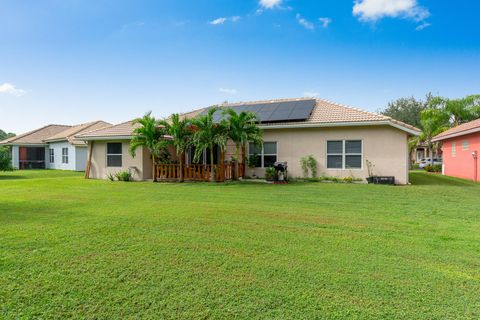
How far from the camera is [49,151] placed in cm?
2942

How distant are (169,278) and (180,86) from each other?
68.8 feet

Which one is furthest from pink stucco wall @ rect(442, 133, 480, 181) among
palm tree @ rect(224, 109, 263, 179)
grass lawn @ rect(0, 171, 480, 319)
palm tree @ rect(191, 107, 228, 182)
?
palm tree @ rect(191, 107, 228, 182)

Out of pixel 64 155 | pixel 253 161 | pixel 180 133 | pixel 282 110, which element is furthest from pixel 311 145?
pixel 64 155

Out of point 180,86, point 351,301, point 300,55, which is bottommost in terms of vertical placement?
point 351,301

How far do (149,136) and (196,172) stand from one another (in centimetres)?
289

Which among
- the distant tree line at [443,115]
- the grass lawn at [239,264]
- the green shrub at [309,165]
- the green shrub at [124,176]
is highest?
the distant tree line at [443,115]

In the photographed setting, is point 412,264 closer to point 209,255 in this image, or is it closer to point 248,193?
point 209,255

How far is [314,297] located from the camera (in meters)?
2.87

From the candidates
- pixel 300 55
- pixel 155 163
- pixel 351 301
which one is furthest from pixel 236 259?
pixel 300 55

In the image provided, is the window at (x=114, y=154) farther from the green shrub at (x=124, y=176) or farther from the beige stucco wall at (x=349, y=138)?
the beige stucco wall at (x=349, y=138)

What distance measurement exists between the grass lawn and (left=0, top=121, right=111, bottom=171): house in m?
20.6

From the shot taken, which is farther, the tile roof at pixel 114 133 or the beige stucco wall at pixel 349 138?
the tile roof at pixel 114 133

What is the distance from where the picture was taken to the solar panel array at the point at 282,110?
15.0 metres

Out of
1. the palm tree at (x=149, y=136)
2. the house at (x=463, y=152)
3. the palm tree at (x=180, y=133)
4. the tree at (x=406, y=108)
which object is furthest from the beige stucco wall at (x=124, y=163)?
the tree at (x=406, y=108)
